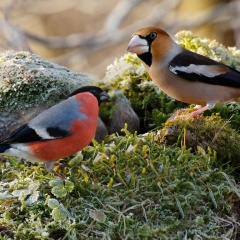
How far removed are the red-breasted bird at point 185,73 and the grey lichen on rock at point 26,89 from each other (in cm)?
56

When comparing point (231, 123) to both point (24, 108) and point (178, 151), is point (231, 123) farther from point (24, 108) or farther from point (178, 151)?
point (24, 108)

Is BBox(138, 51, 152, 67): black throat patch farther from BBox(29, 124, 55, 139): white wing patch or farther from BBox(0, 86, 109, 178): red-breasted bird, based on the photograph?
BBox(29, 124, 55, 139): white wing patch

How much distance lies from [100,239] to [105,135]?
51.7 inches

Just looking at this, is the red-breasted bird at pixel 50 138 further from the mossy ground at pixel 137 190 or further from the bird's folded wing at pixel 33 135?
the mossy ground at pixel 137 190

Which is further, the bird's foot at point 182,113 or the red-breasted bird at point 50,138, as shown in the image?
the bird's foot at point 182,113

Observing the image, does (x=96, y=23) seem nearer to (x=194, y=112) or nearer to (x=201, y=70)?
(x=201, y=70)

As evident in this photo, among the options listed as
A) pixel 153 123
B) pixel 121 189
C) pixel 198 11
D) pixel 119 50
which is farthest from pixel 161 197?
pixel 119 50

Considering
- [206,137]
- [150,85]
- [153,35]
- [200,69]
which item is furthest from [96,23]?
[206,137]

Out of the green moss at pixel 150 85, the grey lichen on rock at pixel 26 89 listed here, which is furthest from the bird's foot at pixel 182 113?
the grey lichen on rock at pixel 26 89

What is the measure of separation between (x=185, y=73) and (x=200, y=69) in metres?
0.12

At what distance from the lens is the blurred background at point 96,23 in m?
8.79

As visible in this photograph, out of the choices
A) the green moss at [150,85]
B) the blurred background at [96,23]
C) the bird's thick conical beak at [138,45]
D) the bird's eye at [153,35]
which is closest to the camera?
the bird's thick conical beak at [138,45]

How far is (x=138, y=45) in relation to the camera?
4352 millimetres

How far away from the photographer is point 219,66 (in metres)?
4.43
